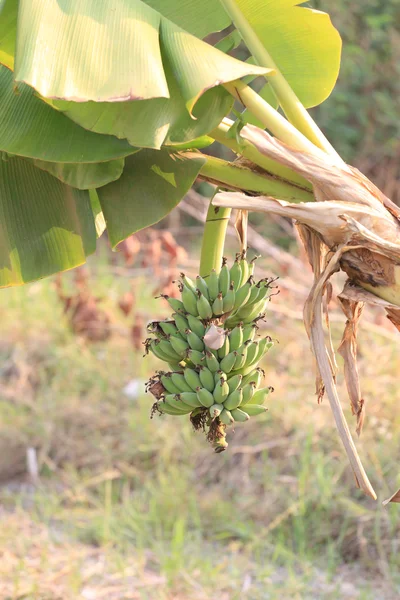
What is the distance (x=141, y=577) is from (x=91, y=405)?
3.63 ft

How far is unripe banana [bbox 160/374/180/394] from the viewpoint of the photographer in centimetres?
108

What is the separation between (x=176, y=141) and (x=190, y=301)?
232mm

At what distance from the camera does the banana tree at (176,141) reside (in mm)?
961

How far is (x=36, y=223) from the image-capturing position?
4.50ft

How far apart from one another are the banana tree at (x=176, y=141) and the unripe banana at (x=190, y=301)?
0.07 meters

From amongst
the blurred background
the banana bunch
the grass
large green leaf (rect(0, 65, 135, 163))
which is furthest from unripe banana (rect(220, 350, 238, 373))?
the grass

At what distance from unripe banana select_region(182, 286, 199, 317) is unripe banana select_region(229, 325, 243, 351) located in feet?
0.19

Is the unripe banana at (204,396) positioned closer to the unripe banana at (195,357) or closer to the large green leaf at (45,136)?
the unripe banana at (195,357)

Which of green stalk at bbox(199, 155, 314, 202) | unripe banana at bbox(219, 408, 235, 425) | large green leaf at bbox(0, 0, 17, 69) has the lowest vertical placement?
unripe banana at bbox(219, 408, 235, 425)

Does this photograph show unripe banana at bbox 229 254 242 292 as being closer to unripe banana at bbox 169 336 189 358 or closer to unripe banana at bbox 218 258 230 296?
unripe banana at bbox 218 258 230 296

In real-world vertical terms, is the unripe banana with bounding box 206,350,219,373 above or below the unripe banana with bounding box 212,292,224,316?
below

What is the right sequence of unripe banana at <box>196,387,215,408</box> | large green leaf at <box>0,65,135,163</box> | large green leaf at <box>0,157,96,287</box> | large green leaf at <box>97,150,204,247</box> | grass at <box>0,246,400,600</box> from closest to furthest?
unripe banana at <box>196,387,215,408</box>
large green leaf at <box>0,65,135,163</box>
large green leaf at <box>97,150,204,247</box>
large green leaf at <box>0,157,96,287</box>
grass at <box>0,246,400,600</box>

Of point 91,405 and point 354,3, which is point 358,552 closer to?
point 91,405

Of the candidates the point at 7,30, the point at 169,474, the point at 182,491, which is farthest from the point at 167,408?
the point at 169,474
